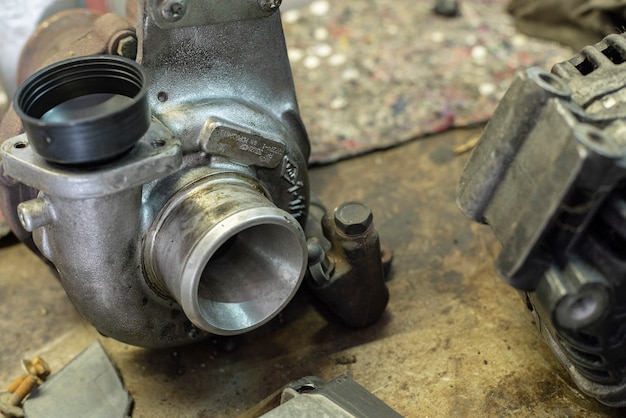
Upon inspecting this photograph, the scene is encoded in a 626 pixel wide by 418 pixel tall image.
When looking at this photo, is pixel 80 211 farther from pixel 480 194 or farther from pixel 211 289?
pixel 480 194

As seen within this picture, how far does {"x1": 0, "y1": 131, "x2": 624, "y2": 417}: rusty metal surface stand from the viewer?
123cm

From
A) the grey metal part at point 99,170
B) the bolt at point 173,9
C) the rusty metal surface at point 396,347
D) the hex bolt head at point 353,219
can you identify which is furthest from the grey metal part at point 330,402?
the bolt at point 173,9

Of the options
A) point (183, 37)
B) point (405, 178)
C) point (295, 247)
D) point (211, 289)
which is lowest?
point (405, 178)

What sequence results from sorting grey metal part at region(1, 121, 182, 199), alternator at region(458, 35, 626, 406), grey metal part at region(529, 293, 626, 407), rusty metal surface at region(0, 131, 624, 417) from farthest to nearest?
rusty metal surface at region(0, 131, 624, 417) → grey metal part at region(529, 293, 626, 407) → grey metal part at region(1, 121, 182, 199) → alternator at region(458, 35, 626, 406)

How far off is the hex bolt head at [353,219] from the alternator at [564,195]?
0.27m

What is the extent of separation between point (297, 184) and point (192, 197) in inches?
9.5

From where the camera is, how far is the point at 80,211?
3.39 ft

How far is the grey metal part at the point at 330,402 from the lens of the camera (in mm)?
1034

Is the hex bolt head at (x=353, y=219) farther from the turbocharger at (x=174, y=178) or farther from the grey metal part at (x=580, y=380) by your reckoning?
the grey metal part at (x=580, y=380)

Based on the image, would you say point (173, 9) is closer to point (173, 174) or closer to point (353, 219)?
point (173, 174)

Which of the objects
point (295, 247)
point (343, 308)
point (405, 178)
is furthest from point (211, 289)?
point (405, 178)

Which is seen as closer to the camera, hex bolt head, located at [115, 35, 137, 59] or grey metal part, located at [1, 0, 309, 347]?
grey metal part, located at [1, 0, 309, 347]

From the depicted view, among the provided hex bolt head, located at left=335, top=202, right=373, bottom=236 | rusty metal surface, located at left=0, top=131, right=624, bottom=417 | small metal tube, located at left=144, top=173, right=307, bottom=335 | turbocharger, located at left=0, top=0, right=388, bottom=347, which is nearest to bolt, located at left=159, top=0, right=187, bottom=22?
turbocharger, located at left=0, top=0, right=388, bottom=347

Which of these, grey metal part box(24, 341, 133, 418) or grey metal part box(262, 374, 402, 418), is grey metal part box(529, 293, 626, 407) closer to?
grey metal part box(262, 374, 402, 418)
